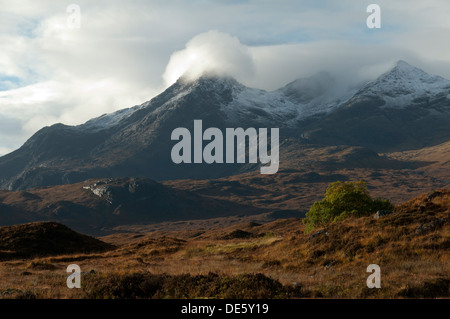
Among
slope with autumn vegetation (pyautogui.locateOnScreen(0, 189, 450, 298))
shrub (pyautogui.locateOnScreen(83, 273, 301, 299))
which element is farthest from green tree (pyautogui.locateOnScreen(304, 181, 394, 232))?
shrub (pyautogui.locateOnScreen(83, 273, 301, 299))

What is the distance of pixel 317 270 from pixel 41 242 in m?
38.5

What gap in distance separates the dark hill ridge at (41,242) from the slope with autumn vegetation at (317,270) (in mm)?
8528

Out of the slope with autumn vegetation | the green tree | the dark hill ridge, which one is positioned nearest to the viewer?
the slope with autumn vegetation

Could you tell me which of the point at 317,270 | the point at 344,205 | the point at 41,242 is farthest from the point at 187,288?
the point at 41,242

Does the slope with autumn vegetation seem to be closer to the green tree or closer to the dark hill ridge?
the green tree

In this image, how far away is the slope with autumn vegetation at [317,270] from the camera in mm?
18609

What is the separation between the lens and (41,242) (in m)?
54.1

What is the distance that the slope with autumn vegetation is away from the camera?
18609mm

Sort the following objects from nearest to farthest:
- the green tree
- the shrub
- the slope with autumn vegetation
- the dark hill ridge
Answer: the shrub
the slope with autumn vegetation
the green tree
the dark hill ridge

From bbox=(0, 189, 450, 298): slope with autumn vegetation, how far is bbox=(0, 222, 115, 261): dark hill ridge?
28.0ft

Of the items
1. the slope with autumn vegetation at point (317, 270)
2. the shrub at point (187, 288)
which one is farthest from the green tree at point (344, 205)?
the shrub at point (187, 288)

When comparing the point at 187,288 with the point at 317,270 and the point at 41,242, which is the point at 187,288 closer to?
the point at 317,270

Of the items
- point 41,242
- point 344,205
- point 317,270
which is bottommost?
point 41,242

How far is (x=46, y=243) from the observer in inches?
2130
